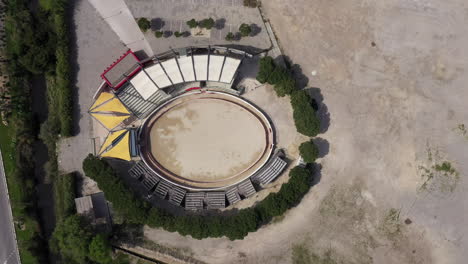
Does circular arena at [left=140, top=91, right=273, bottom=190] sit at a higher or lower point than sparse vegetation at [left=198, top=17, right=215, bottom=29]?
lower

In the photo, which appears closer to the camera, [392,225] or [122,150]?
[122,150]

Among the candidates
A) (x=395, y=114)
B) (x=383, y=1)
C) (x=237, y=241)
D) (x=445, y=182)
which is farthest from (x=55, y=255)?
(x=383, y=1)

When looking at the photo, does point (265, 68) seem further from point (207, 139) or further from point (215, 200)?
point (215, 200)

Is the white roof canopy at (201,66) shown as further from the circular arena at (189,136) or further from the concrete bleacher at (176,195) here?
the concrete bleacher at (176,195)

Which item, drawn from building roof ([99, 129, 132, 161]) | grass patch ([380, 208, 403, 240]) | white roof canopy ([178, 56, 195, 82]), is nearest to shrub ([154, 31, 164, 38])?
white roof canopy ([178, 56, 195, 82])

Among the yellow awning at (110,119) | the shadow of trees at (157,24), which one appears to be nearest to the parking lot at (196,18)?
A: the shadow of trees at (157,24)

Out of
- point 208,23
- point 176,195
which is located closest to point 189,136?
point 176,195

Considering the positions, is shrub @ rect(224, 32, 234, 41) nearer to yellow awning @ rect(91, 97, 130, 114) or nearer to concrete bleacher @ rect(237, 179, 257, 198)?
yellow awning @ rect(91, 97, 130, 114)
